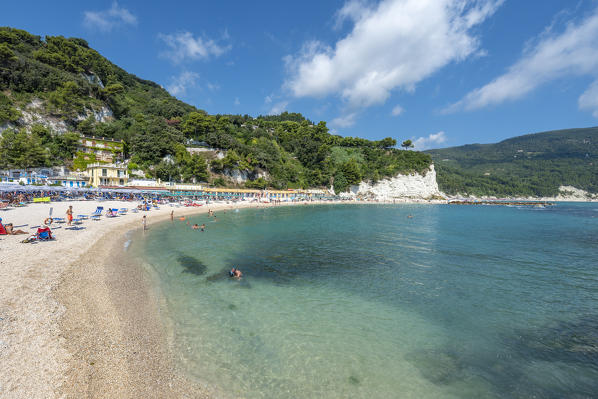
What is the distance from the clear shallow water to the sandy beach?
70cm

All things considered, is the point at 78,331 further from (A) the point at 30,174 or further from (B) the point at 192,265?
(A) the point at 30,174

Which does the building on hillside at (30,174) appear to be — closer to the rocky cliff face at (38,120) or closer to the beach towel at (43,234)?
the rocky cliff face at (38,120)

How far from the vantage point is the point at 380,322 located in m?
7.88

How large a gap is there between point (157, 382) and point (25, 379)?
7.21ft

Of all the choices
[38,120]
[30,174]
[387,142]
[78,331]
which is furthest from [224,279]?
[387,142]

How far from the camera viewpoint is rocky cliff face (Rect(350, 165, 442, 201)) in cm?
8525

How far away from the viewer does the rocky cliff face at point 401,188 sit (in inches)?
3356

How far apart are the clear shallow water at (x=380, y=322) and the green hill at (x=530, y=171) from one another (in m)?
118

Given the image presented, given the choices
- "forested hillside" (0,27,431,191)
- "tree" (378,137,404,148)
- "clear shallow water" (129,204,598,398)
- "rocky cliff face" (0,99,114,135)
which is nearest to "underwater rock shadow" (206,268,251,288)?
"clear shallow water" (129,204,598,398)

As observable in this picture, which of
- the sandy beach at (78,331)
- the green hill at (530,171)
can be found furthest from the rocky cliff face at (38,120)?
the green hill at (530,171)

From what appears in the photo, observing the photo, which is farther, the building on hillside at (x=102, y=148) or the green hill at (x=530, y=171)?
the green hill at (x=530, y=171)

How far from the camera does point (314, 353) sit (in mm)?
6285

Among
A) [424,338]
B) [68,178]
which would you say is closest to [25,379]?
[424,338]

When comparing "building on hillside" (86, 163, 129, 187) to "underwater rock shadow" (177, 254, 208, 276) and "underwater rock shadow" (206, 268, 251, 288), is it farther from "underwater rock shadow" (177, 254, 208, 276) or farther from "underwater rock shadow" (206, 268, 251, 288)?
"underwater rock shadow" (206, 268, 251, 288)
